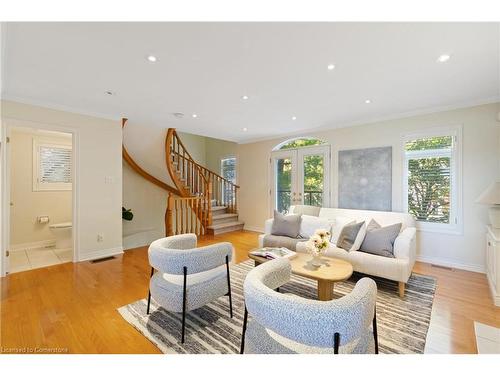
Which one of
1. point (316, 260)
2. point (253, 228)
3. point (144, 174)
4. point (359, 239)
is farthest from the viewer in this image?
point (253, 228)

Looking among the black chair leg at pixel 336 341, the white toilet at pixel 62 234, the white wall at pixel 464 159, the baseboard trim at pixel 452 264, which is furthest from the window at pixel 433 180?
the white toilet at pixel 62 234

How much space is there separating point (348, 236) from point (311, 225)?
72 centimetres

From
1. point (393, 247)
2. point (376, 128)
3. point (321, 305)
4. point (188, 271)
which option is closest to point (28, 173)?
point (188, 271)

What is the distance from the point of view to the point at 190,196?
5.64 meters

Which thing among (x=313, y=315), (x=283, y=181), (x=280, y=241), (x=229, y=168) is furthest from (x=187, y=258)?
(x=229, y=168)

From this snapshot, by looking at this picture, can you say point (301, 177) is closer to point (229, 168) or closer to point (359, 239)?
point (359, 239)

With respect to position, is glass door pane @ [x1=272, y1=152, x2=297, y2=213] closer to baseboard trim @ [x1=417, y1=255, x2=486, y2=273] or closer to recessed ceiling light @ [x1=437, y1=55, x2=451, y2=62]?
baseboard trim @ [x1=417, y1=255, x2=486, y2=273]

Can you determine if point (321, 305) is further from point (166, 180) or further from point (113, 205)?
point (166, 180)

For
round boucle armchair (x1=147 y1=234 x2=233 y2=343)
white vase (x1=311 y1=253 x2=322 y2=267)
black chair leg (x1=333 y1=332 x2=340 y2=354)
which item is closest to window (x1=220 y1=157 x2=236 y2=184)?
white vase (x1=311 y1=253 x2=322 y2=267)

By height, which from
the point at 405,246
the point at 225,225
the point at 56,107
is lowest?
the point at 225,225

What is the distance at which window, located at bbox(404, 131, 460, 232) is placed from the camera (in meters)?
3.34

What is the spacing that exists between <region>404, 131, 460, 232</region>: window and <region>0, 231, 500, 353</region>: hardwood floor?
740 millimetres

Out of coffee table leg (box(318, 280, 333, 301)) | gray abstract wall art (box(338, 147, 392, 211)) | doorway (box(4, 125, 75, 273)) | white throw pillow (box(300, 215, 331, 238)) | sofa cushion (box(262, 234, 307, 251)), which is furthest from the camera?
doorway (box(4, 125, 75, 273))
